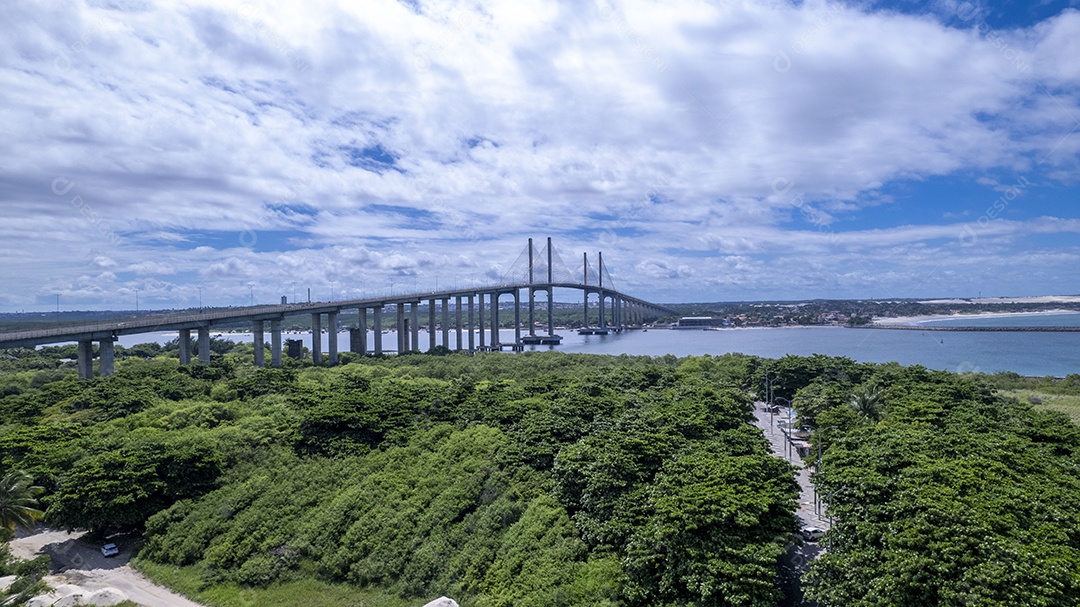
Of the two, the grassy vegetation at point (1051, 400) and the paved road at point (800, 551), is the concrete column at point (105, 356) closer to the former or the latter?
the paved road at point (800, 551)

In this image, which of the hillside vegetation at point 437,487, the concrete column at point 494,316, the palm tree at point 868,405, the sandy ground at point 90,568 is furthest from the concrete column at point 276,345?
the palm tree at point 868,405

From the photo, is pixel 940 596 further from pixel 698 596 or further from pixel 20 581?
pixel 20 581

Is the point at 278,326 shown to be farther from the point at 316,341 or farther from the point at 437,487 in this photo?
the point at 437,487

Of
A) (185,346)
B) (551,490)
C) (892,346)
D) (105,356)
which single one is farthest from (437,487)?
(892,346)

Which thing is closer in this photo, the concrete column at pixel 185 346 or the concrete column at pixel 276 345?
the concrete column at pixel 185 346

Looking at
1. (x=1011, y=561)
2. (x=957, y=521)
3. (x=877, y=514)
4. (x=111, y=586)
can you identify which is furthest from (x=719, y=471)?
(x=111, y=586)
